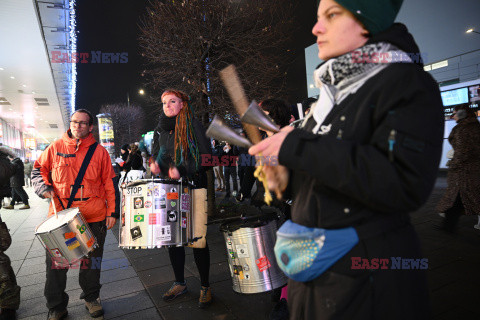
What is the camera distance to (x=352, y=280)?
1.09 meters

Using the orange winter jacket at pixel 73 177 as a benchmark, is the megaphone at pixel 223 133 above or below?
above

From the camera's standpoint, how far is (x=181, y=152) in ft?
11.1

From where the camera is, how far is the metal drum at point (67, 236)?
2961 mm

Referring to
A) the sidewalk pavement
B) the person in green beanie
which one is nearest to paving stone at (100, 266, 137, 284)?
the sidewalk pavement

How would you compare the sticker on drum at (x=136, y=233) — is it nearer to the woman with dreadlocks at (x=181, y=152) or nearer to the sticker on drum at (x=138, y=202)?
the sticker on drum at (x=138, y=202)

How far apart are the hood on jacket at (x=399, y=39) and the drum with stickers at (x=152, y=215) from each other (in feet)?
7.79

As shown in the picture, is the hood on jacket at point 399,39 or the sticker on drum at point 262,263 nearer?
the hood on jacket at point 399,39

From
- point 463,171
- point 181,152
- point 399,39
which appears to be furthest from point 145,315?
point 463,171

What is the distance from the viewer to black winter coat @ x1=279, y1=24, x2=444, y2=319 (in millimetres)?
944

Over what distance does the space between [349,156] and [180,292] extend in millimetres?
3377

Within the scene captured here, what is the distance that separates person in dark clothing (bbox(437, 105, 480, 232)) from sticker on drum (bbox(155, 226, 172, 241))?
17.6ft

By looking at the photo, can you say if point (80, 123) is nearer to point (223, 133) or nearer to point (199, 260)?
point (199, 260)

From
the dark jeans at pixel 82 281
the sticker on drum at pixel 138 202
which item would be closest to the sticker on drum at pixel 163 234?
the sticker on drum at pixel 138 202

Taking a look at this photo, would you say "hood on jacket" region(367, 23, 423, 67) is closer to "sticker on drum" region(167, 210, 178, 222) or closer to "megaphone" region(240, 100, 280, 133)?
"megaphone" region(240, 100, 280, 133)
